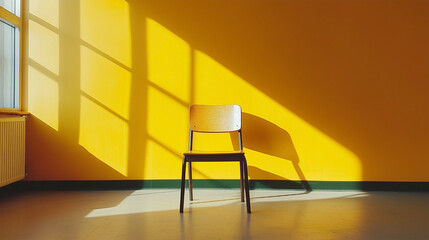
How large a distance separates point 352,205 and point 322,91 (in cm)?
114

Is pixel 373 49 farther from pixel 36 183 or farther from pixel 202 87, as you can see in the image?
pixel 36 183

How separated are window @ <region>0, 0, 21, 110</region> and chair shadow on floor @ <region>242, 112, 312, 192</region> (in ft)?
7.28

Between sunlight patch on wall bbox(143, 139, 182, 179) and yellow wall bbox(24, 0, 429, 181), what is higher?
yellow wall bbox(24, 0, 429, 181)

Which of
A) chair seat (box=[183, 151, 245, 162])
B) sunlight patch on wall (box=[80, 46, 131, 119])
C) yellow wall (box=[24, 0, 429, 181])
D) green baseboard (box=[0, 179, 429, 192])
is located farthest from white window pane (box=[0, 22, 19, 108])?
chair seat (box=[183, 151, 245, 162])

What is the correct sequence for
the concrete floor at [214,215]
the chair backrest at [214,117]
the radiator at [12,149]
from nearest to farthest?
the concrete floor at [214,215], the radiator at [12,149], the chair backrest at [214,117]

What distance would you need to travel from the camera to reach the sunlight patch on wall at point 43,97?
3297 mm

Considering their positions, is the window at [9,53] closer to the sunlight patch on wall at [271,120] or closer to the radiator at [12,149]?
the radiator at [12,149]

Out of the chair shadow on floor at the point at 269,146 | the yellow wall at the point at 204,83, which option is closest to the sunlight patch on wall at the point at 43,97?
the yellow wall at the point at 204,83

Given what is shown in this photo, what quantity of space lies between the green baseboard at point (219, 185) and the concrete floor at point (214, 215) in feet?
0.33

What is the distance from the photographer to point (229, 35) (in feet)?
10.9

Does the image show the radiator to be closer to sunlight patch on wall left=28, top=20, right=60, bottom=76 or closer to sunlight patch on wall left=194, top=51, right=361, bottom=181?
sunlight patch on wall left=28, top=20, right=60, bottom=76

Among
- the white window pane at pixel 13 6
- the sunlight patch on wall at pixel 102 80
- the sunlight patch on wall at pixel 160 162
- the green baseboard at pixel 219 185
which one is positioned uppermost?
the white window pane at pixel 13 6

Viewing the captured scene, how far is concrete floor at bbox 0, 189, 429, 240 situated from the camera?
2002mm

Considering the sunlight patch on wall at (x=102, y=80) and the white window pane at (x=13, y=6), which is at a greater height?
the white window pane at (x=13, y=6)
